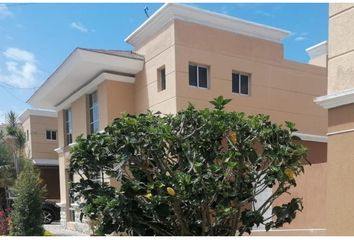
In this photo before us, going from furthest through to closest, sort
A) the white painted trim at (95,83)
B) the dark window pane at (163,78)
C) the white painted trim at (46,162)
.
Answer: the white painted trim at (46,162) → the white painted trim at (95,83) → the dark window pane at (163,78)

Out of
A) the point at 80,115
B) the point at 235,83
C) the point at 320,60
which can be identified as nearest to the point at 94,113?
the point at 80,115

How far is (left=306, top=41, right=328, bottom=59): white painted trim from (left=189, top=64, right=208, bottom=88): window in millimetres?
5639

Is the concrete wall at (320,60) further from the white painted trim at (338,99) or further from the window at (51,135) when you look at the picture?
the window at (51,135)

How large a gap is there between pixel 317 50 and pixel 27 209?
11.0 m

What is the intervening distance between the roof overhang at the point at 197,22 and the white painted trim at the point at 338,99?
524cm

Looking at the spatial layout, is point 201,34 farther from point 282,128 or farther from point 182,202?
point 182,202

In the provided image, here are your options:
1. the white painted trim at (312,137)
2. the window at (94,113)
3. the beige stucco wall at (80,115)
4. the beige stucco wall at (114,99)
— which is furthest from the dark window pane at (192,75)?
the beige stucco wall at (80,115)

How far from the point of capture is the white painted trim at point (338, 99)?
6091 mm

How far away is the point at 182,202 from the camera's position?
533cm

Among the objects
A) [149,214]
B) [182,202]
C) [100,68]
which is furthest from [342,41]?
[100,68]

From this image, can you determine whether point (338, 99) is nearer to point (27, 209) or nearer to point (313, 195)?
point (313, 195)

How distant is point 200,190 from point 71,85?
10.2 m

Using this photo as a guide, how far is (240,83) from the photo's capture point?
11930 mm

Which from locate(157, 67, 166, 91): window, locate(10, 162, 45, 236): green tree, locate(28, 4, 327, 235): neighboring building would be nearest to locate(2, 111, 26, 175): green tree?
locate(28, 4, 327, 235): neighboring building
